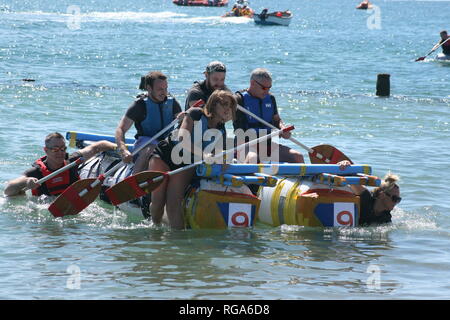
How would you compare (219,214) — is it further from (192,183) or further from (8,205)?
(8,205)

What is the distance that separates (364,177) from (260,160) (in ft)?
4.65

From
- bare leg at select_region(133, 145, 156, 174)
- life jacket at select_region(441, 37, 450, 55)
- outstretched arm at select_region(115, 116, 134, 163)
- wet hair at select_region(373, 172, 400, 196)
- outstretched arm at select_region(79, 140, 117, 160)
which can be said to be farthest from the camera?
life jacket at select_region(441, 37, 450, 55)

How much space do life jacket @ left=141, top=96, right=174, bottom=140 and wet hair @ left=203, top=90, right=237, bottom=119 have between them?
1.06 meters

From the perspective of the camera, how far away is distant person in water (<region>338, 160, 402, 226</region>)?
975 centimetres

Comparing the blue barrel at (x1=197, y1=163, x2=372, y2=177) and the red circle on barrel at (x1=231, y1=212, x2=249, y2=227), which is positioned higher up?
the blue barrel at (x1=197, y1=163, x2=372, y2=177)

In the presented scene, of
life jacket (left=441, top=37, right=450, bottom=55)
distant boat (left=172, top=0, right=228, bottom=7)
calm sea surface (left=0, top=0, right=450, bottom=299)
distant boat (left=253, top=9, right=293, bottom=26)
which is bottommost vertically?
calm sea surface (left=0, top=0, right=450, bottom=299)

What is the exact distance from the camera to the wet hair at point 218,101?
9.19 meters

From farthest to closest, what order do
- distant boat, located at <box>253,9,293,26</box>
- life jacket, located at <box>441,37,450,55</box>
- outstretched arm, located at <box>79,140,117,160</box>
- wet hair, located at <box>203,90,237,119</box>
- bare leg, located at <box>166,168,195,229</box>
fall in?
distant boat, located at <box>253,9,293,26</box> → life jacket, located at <box>441,37,450,55</box> → outstretched arm, located at <box>79,140,117,160</box> → bare leg, located at <box>166,168,195,229</box> → wet hair, located at <box>203,90,237,119</box>

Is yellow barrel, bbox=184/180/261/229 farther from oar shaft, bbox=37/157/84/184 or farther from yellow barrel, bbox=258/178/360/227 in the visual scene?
oar shaft, bbox=37/157/84/184

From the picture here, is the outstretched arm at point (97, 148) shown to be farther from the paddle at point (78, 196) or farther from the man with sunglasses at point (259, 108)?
the man with sunglasses at point (259, 108)

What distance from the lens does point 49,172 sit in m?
10.6

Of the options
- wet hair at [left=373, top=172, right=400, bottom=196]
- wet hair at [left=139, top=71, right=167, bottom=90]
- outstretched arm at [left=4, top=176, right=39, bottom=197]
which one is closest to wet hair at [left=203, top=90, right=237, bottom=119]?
wet hair at [left=139, top=71, right=167, bottom=90]

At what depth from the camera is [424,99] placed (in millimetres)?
25297

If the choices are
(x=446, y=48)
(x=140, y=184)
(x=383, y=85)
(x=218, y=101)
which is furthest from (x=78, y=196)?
(x=446, y=48)
